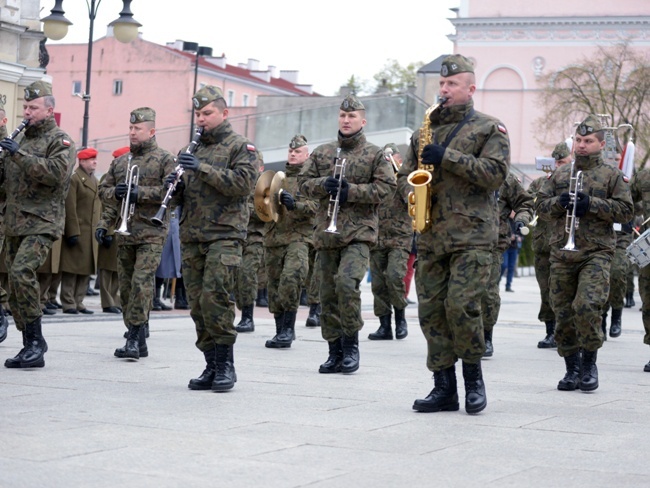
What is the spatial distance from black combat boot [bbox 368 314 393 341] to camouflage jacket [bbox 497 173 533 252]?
2116 mm

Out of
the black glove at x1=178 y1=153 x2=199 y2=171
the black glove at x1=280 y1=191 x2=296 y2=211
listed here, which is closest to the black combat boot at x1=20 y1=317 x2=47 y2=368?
the black glove at x1=178 y1=153 x2=199 y2=171

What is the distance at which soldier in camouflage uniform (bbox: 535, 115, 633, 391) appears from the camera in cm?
982

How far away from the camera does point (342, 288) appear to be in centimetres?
1042

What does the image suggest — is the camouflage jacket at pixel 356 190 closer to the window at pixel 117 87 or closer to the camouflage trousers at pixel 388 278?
the camouflage trousers at pixel 388 278

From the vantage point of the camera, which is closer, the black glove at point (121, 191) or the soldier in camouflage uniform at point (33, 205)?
the soldier in camouflage uniform at point (33, 205)

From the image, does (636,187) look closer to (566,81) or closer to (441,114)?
(441,114)

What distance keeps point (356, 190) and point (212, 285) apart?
191cm

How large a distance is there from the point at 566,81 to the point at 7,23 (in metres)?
36.8

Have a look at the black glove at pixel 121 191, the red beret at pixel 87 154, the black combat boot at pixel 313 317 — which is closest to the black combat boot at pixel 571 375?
the black glove at pixel 121 191

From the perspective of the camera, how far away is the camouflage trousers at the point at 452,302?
823 centimetres

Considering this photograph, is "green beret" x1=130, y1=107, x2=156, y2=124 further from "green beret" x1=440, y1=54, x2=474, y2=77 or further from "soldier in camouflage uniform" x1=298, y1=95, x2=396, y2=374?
"green beret" x1=440, y1=54, x2=474, y2=77

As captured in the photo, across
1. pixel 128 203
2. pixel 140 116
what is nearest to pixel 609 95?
pixel 140 116

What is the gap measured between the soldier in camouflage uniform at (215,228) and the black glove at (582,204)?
103 inches

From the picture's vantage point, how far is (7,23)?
25.1 meters
